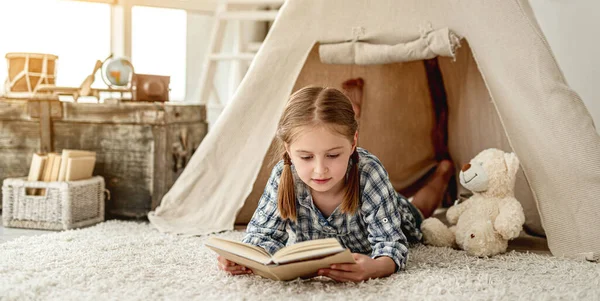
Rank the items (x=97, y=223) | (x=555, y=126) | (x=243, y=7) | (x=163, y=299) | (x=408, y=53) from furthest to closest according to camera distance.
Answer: (x=243, y=7), (x=97, y=223), (x=408, y=53), (x=555, y=126), (x=163, y=299)

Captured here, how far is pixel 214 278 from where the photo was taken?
151 centimetres

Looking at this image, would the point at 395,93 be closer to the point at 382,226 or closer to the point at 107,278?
the point at 382,226

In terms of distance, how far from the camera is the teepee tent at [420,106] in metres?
1.84

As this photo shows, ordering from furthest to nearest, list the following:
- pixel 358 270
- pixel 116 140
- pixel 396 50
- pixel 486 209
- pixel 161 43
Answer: pixel 161 43, pixel 116 140, pixel 396 50, pixel 486 209, pixel 358 270

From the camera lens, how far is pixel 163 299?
133 centimetres

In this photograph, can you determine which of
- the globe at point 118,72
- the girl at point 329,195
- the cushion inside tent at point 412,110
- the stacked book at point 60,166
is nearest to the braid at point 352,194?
the girl at point 329,195

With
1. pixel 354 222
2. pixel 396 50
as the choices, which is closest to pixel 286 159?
pixel 354 222

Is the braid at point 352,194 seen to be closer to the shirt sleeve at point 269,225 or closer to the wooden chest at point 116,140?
the shirt sleeve at point 269,225

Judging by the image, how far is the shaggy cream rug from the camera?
1364 mm

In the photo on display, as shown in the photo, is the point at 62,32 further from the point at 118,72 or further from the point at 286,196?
the point at 286,196

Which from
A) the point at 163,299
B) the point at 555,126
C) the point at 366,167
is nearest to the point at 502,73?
the point at 555,126

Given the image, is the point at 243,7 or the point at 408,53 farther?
the point at 243,7

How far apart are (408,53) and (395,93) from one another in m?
0.56

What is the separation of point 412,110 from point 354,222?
1.11 meters
